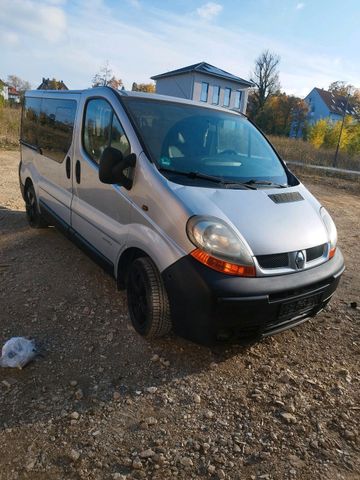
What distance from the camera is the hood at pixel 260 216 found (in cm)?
255

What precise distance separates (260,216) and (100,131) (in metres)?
1.76

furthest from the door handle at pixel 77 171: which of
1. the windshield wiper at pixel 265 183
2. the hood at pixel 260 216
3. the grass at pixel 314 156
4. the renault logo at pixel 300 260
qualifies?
the grass at pixel 314 156

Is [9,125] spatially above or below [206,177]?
above

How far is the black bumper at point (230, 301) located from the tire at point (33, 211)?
337cm

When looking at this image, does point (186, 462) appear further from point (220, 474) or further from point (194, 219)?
point (194, 219)

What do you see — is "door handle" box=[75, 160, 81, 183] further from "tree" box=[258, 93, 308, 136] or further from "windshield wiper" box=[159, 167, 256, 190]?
"tree" box=[258, 93, 308, 136]

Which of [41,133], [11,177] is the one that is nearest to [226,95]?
[11,177]

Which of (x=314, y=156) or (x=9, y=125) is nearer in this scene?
(x=9, y=125)

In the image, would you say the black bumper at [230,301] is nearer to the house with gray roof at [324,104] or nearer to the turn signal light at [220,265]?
the turn signal light at [220,265]

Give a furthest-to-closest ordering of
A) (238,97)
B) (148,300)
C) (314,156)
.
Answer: (238,97) → (314,156) → (148,300)

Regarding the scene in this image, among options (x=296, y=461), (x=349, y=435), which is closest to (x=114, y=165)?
(x=296, y=461)

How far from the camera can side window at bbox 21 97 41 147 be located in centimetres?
522

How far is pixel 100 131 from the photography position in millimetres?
3480

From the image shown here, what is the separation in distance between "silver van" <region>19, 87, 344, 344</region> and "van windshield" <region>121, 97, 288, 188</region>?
0.01 metres
